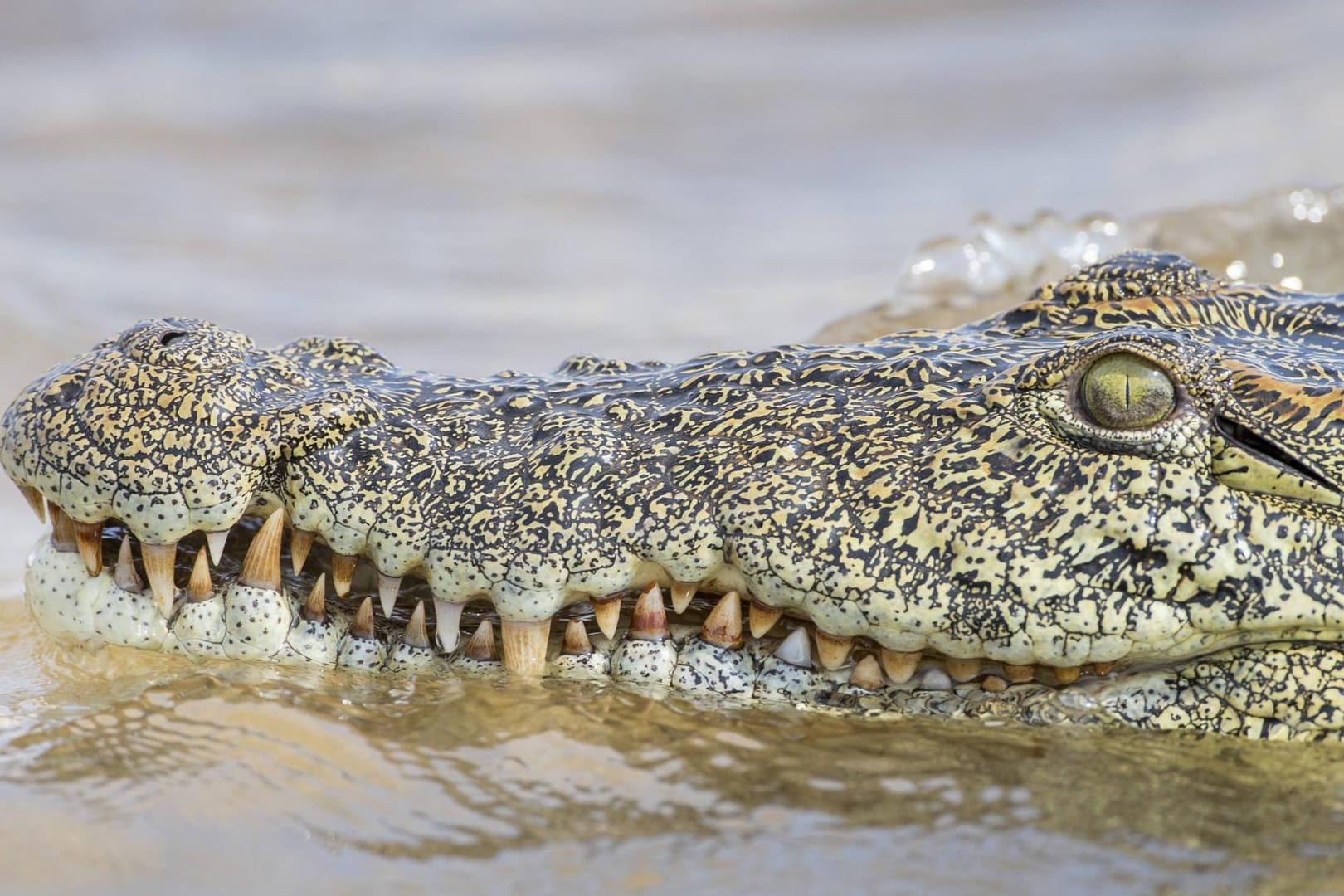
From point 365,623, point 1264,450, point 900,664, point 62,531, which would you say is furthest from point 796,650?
point 62,531

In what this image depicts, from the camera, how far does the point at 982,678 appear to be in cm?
306

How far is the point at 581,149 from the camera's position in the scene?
11.1m

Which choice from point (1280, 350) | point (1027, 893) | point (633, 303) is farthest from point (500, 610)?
point (633, 303)

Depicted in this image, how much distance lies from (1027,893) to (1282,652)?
3.25ft

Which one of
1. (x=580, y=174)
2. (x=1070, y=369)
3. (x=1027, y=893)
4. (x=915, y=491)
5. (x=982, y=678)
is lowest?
(x=1027, y=893)

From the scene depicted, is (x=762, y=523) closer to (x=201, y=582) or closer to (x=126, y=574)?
(x=201, y=582)

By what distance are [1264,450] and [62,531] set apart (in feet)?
9.27

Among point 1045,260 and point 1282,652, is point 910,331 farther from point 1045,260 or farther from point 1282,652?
point 1045,260

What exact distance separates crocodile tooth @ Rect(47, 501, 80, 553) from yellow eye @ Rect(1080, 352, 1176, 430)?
243 cm

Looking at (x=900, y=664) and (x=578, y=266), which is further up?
(x=578, y=266)

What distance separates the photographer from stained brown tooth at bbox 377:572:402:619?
3.05m

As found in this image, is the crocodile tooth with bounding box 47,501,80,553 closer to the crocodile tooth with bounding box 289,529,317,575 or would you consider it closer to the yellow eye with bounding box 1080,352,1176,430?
the crocodile tooth with bounding box 289,529,317,575

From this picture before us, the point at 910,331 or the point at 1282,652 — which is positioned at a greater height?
the point at 910,331

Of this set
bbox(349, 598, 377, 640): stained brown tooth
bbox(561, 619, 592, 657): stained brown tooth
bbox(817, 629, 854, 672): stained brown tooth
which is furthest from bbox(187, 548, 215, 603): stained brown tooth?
bbox(817, 629, 854, 672): stained brown tooth
